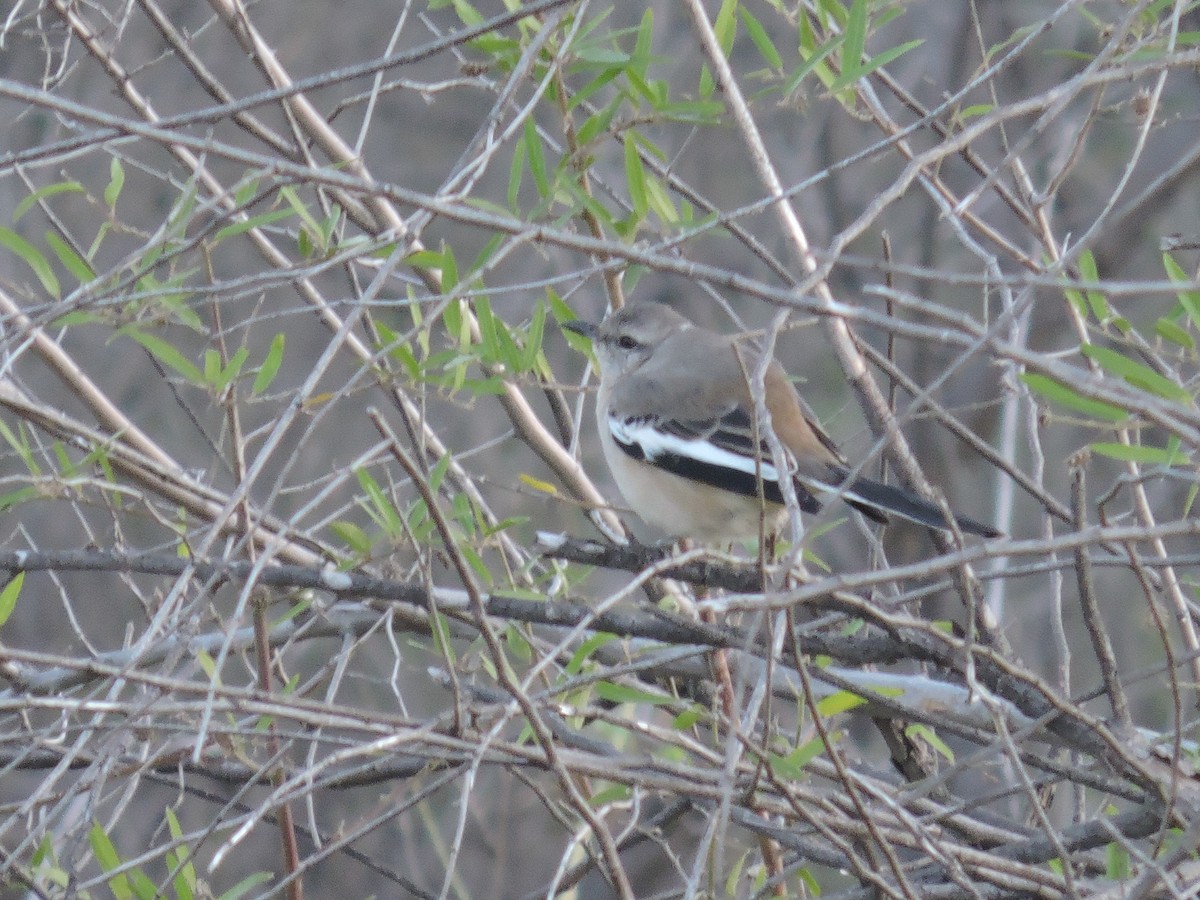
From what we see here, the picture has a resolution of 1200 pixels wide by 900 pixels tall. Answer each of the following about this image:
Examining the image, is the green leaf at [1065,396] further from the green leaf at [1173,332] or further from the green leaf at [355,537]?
the green leaf at [355,537]

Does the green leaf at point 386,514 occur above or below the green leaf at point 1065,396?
below

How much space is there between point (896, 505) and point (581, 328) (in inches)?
55.4

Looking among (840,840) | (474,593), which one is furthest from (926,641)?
(474,593)

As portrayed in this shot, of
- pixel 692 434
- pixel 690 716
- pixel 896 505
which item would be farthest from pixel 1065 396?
pixel 692 434

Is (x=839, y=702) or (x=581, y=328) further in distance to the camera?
(x=581, y=328)

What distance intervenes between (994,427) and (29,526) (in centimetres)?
584

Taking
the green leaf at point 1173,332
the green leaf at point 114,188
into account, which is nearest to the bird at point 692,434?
the green leaf at point 114,188

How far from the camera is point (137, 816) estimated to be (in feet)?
29.0

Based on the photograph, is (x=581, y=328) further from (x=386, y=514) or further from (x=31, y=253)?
(x=31, y=253)

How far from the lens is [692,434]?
4375mm

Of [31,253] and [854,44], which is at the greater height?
[31,253]

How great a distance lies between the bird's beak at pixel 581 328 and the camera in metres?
4.14

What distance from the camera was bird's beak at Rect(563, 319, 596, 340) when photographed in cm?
414

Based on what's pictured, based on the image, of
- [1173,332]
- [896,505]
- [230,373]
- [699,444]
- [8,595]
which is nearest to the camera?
[1173,332]
